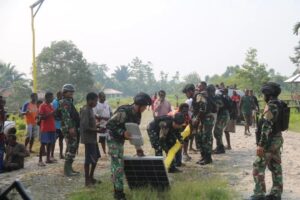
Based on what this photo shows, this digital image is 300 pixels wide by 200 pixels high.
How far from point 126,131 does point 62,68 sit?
61595 millimetres

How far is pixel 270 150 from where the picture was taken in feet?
22.0

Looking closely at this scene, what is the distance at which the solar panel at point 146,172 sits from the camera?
6.64 meters

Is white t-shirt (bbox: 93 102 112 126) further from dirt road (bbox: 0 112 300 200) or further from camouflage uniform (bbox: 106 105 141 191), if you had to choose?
camouflage uniform (bbox: 106 105 141 191)

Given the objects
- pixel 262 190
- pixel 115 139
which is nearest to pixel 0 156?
pixel 115 139

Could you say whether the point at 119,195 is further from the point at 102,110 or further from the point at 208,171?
the point at 102,110

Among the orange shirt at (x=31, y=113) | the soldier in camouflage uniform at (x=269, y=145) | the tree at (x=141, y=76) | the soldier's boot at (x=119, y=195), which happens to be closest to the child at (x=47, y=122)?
the orange shirt at (x=31, y=113)

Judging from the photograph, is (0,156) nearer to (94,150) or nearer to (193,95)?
(94,150)

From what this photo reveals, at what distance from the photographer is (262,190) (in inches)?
268

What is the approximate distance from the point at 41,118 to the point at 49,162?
3.52 ft

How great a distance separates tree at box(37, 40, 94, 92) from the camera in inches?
2554

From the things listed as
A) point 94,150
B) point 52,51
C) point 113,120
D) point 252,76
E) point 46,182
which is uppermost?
point 52,51

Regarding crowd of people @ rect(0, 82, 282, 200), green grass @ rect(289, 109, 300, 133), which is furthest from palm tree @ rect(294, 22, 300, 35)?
crowd of people @ rect(0, 82, 282, 200)

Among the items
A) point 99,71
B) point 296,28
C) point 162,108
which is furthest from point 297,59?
point 99,71

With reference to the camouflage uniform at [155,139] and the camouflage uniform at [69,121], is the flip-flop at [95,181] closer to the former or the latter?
the camouflage uniform at [69,121]
